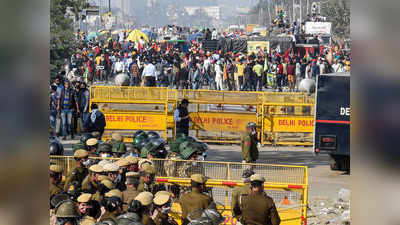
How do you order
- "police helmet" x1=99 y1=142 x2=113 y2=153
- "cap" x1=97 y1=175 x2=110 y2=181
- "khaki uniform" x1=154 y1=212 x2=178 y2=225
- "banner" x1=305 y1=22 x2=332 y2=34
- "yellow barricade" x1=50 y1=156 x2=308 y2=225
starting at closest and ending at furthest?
1. "khaki uniform" x1=154 y1=212 x2=178 y2=225
2. "cap" x1=97 y1=175 x2=110 y2=181
3. "yellow barricade" x1=50 y1=156 x2=308 y2=225
4. "police helmet" x1=99 y1=142 x2=113 y2=153
5. "banner" x1=305 y1=22 x2=332 y2=34

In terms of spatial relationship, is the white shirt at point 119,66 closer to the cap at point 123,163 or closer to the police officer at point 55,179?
the cap at point 123,163

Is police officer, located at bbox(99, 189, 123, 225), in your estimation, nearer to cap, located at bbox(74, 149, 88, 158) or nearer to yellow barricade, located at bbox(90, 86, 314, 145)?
cap, located at bbox(74, 149, 88, 158)

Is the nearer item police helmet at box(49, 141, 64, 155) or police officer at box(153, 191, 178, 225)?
police officer at box(153, 191, 178, 225)

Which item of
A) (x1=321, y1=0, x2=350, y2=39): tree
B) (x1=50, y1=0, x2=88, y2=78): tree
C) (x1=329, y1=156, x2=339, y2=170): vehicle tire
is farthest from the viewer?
(x1=321, y1=0, x2=350, y2=39): tree

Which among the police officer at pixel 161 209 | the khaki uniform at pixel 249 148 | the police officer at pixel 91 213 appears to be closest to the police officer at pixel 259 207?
the police officer at pixel 161 209

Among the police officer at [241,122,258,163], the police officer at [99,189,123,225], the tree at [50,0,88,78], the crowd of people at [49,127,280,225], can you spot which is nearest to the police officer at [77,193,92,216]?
the crowd of people at [49,127,280,225]

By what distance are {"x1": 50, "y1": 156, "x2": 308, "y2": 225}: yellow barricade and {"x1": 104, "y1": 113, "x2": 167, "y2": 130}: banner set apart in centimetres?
749

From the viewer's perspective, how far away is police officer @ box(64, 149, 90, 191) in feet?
26.8

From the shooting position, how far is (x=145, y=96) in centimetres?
1855

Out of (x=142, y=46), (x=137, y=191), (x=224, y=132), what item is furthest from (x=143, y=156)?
(x=142, y=46)

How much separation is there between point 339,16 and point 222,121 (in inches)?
2093

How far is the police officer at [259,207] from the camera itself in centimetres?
670
